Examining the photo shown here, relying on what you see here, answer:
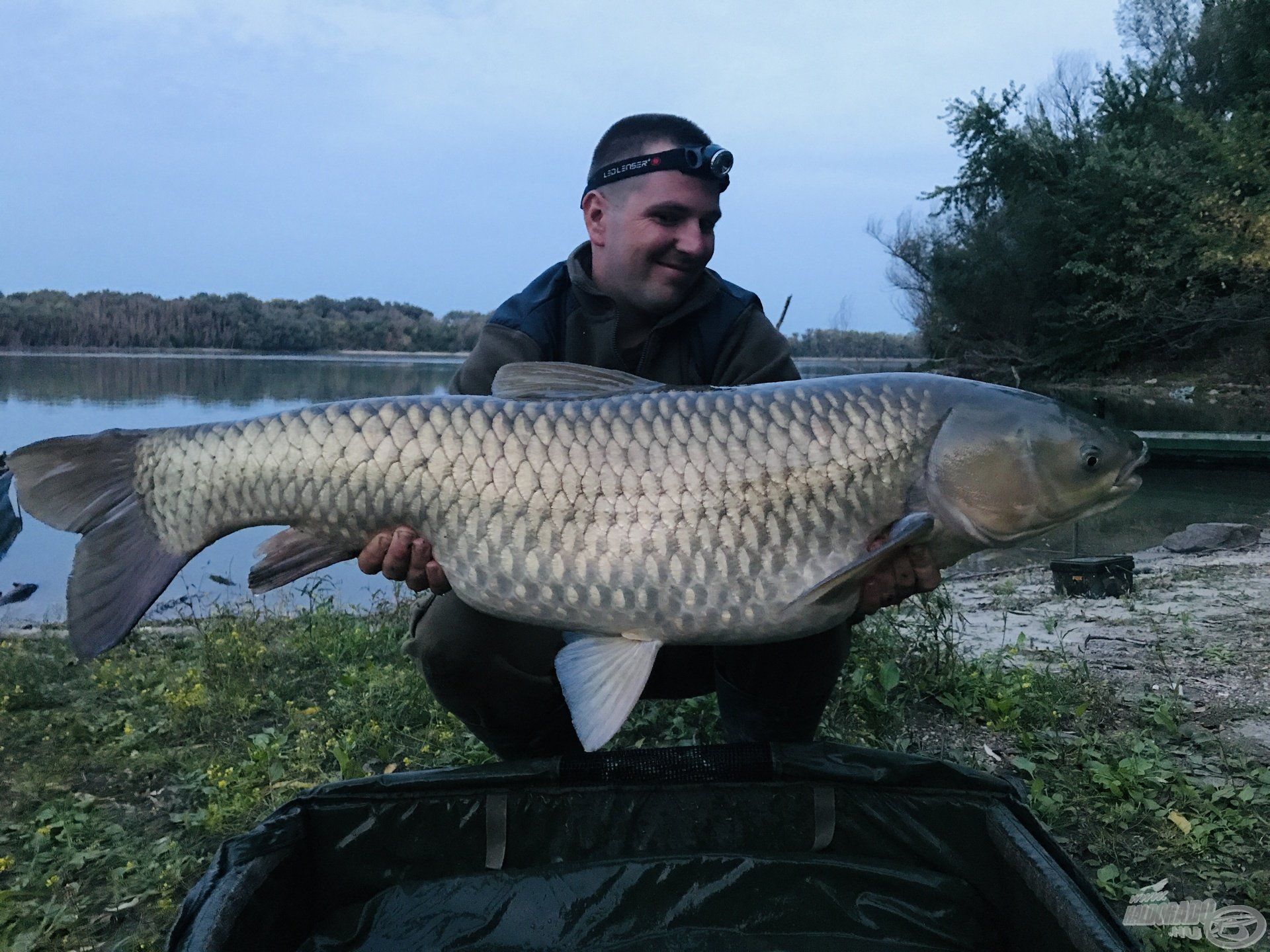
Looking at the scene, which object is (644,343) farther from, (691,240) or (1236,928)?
(1236,928)

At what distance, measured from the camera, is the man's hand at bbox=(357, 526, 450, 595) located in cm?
154

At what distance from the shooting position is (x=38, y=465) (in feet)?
4.83

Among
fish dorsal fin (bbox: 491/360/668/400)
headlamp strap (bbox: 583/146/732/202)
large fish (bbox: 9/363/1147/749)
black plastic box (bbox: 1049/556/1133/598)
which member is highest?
headlamp strap (bbox: 583/146/732/202)

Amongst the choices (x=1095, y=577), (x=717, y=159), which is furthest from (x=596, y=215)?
(x=1095, y=577)

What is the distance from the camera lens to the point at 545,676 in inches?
69.9

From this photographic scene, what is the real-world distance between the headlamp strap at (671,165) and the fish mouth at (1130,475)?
98 centimetres

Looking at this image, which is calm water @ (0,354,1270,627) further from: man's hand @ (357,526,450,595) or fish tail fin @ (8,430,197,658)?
man's hand @ (357,526,450,595)

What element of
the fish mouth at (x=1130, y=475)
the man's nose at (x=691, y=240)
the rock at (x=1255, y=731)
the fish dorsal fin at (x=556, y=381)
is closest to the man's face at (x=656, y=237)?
the man's nose at (x=691, y=240)

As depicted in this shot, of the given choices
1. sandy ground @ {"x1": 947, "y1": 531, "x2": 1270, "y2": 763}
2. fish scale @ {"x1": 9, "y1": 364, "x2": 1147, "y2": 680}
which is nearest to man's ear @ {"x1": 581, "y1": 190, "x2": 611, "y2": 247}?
fish scale @ {"x1": 9, "y1": 364, "x2": 1147, "y2": 680}

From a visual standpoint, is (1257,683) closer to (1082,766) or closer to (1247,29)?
(1082,766)

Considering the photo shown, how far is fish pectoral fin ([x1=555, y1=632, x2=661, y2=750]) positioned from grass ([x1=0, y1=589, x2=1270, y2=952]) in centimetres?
67

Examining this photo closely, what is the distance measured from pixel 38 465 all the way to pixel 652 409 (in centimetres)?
96

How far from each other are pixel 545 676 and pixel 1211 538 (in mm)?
4983

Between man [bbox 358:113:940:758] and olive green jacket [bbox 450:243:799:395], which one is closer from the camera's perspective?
man [bbox 358:113:940:758]
